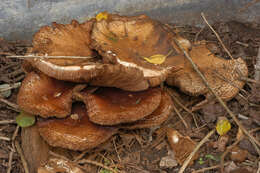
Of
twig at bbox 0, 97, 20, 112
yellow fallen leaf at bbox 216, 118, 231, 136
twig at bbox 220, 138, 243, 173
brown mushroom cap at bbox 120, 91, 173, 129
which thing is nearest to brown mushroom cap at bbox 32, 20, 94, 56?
twig at bbox 0, 97, 20, 112

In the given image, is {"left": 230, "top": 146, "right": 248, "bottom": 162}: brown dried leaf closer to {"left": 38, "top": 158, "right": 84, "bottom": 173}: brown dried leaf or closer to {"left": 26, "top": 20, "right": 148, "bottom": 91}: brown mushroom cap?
{"left": 26, "top": 20, "right": 148, "bottom": 91}: brown mushroom cap

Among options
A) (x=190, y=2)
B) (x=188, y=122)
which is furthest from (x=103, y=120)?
(x=190, y=2)

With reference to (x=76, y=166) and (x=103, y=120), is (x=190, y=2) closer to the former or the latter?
(x=103, y=120)

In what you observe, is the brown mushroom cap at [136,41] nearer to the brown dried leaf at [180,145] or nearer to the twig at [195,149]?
the brown dried leaf at [180,145]

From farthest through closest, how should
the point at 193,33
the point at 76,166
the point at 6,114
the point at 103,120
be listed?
the point at 193,33 → the point at 6,114 → the point at 76,166 → the point at 103,120

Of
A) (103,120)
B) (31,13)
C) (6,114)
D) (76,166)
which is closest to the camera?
(103,120)

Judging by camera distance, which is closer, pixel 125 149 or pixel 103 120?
pixel 103 120

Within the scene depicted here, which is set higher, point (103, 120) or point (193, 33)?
point (193, 33)
